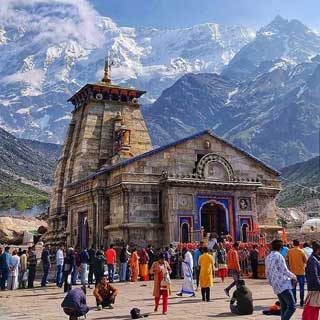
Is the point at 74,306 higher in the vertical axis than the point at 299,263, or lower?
lower

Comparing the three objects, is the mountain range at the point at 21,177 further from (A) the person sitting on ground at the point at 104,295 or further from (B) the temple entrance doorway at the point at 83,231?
(A) the person sitting on ground at the point at 104,295

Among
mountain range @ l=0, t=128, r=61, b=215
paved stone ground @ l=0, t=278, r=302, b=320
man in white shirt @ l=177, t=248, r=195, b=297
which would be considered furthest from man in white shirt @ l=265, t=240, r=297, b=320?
mountain range @ l=0, t=128, r=61, b=215

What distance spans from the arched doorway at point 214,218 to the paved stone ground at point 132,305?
8267 mm

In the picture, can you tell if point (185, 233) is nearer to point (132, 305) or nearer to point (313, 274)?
point (132, 305)

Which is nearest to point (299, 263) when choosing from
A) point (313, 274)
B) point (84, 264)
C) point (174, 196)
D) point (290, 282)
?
point (290, 282)

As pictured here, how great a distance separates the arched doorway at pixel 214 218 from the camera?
26438mm

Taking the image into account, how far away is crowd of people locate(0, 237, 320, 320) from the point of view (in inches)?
339

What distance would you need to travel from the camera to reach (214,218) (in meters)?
26.7

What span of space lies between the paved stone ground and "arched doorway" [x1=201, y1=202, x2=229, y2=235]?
8.27 metres

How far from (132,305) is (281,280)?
588cm

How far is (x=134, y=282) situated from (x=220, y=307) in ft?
→ 28.8

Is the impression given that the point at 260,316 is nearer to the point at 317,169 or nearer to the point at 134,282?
the point at 134,282

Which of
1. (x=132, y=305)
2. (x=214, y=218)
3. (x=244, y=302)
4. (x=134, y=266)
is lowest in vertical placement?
(x=132, y=305)

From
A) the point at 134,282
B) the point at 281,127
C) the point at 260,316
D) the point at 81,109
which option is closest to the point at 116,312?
the point at 260,316
